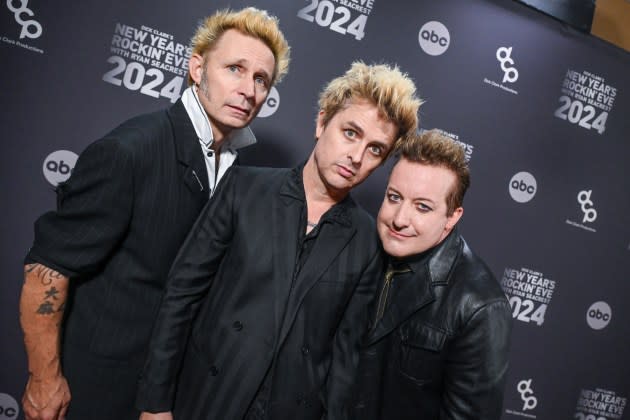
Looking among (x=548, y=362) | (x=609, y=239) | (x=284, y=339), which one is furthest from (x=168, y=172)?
(x=609, y=239)

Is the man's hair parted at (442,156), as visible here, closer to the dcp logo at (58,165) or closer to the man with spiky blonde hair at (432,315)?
the man with spiky blonde hair at (432,315)

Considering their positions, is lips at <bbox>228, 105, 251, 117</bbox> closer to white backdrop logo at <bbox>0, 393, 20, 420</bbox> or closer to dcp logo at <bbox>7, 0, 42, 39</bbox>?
dcp logo at <bbox>7, 0, 42, 39</bbox>

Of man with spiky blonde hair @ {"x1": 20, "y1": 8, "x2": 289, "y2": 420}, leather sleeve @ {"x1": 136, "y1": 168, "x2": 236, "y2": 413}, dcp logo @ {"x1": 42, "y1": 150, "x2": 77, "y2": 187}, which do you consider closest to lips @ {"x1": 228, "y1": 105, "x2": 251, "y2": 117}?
man with spiky blonde hair @ {"x1": 20, "y1": 8, "x2": 289, "y2": 420}

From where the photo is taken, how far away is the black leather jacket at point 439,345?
5.04ft

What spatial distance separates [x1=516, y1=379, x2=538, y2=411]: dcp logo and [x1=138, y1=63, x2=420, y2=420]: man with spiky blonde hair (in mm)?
2110

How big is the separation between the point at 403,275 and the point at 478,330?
1.12 ft

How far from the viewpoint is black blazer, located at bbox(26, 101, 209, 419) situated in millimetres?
1372

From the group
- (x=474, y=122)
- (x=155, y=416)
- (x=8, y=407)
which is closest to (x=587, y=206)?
(x=474, y=122)

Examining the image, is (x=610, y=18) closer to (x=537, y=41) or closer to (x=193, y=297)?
(x=537, y=41)

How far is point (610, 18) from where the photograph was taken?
10.9 ft

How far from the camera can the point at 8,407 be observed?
2.22 m

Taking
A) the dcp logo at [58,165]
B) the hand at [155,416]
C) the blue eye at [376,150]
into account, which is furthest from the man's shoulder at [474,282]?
the dcp logo at [58,165]

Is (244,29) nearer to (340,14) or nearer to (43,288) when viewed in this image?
(340,14)

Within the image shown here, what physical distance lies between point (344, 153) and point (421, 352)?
803mm
